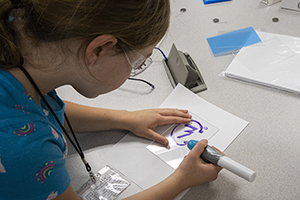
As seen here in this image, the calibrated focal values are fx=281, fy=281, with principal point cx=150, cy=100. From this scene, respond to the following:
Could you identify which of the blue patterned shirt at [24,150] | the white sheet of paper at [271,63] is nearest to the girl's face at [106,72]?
the blue patterned shirt at [24,150]

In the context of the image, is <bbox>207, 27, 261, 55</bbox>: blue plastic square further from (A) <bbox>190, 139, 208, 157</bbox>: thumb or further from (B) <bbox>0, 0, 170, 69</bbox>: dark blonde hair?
(B) <bbox>0, 0, 170, 69</bbox>: dark blonde hair

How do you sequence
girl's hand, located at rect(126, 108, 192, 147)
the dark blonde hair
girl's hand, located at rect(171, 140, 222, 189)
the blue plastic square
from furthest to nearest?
the blue plastic square
girl's hand, located at rect(126, 108, 192, 147)
girl's hand, located at rect(171, 140, 222, 189)
the dark blonde hair

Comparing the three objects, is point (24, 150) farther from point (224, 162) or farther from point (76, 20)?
point (224, 162)

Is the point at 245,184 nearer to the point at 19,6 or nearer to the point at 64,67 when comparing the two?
the point at 64,67

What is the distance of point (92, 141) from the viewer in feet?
2.58

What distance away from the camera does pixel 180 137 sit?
771 mm

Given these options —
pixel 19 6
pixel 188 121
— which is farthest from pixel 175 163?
pixel 19 6

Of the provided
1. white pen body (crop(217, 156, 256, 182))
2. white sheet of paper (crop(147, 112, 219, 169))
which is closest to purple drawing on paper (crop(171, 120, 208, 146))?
white sheet of paper (crop(147, 112, 219, 169))

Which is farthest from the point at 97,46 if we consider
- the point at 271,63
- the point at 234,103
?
the point at 271,63

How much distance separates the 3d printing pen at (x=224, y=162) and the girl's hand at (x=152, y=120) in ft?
0.32

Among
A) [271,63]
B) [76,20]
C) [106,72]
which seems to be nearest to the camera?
[76,20]

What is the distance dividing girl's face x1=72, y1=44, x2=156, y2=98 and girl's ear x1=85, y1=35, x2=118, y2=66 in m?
0.01

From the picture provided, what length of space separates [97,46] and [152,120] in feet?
1.13

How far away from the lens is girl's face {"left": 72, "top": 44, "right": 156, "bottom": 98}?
533 mm
